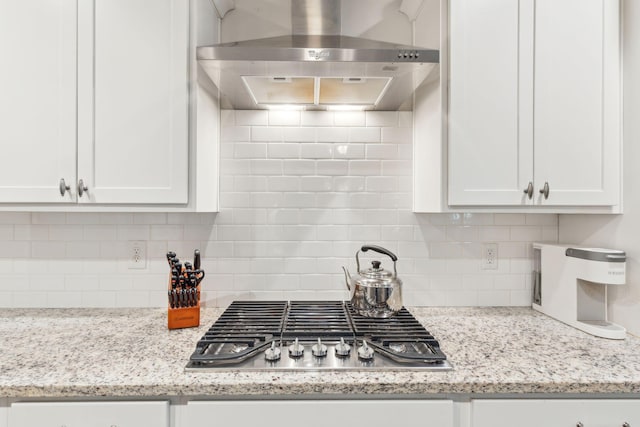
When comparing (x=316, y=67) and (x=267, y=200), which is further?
(x=267, y=200)

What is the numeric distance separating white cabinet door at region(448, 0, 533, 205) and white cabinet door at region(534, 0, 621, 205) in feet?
0.22

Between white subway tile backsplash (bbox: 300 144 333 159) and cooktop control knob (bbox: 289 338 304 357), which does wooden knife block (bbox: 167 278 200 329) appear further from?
white subway tile backsplash (bbox: 300 144 333 159)

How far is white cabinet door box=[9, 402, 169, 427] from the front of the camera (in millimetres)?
1070

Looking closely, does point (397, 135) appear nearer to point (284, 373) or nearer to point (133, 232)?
point (284, 373)

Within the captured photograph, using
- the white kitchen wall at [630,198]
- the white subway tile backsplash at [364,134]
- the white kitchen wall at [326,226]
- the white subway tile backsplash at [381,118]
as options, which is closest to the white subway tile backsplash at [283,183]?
the white kitchen wall at [326,226]

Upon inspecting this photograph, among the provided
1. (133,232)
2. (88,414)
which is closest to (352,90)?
(133,232)

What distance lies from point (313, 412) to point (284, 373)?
0.45ft

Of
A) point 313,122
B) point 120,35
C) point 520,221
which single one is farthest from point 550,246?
point 120,35

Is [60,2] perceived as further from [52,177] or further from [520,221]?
[520,221]

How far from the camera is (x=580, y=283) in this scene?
158 centimetres

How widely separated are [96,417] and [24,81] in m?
1.27

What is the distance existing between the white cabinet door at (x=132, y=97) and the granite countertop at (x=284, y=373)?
548 millimetres

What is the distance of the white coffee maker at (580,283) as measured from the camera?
144 centimetres

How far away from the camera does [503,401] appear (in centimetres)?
111
